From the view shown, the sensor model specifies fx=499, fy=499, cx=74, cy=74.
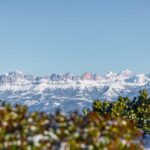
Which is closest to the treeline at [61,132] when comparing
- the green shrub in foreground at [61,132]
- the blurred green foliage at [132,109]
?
the green shrub in foreground at [61,132]

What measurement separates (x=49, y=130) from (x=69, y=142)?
1329 millimetres

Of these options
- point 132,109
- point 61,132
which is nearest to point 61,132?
point 61,132

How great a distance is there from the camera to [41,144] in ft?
56.4

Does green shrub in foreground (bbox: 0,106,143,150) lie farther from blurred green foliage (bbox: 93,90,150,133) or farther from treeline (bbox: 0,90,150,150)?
blurred green foliage (bbox: 93,90,150,133)

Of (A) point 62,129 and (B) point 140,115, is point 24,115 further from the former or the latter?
(B) point 140,115

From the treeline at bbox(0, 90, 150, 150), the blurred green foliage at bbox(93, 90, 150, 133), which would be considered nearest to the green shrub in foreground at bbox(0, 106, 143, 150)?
the treeline at bbox(0, 90, 150, 150)

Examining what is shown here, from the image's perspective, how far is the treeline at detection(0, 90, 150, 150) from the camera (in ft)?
56.9

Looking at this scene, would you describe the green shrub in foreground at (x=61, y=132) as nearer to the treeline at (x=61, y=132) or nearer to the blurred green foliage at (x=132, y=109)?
the treeline at (x=61, y=132)

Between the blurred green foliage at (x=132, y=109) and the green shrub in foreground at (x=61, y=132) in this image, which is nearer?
the green shrub in foreground at (x=61, y=132)

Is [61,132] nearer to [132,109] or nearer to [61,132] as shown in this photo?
[61,132]

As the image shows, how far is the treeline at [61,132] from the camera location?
56.9ft

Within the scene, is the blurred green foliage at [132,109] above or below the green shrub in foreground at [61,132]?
below

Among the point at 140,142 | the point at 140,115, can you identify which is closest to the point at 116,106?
the point at 140,115

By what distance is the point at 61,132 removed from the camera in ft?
58.2
